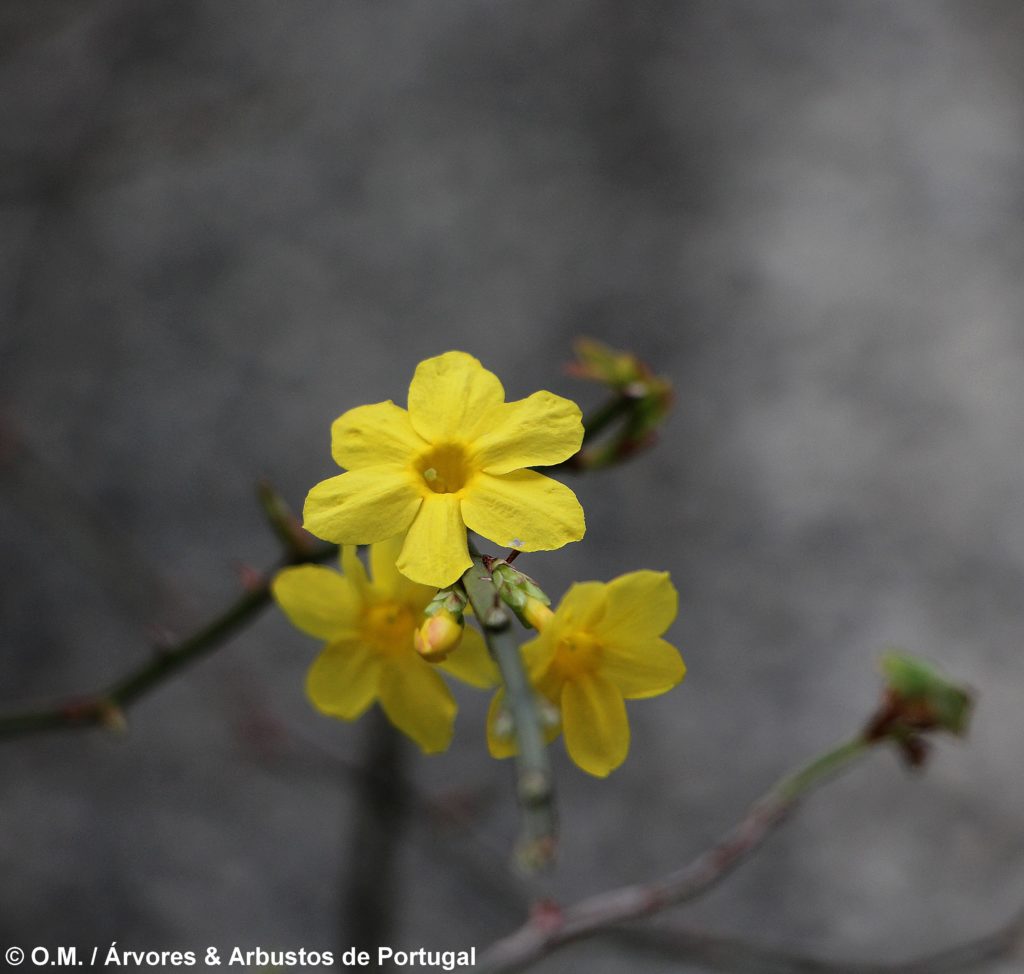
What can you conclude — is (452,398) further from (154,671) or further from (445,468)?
(154,671)

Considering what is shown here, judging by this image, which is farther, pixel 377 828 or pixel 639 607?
pixel 377 828

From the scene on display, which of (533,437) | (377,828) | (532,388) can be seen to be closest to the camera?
(533,437)

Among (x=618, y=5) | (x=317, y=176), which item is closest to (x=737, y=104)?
(x=618, y=5)

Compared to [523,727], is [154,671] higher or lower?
higher

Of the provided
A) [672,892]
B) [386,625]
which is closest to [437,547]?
[386,625]

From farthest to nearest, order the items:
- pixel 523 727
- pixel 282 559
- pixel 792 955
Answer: pixel 792 955, pixel 282 559, pixel 523 727

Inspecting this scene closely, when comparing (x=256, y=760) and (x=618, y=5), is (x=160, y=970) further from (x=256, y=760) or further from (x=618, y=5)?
(x=618, y=5)

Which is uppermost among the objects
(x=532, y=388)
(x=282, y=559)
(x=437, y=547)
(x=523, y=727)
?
(x=532, y=388)

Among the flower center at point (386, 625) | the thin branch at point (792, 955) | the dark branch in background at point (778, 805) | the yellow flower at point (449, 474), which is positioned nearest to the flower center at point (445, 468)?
the yellow flower at point (449, 474)
